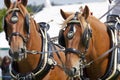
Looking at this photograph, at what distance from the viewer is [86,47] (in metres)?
5.69

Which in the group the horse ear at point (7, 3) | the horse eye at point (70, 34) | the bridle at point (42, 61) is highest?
the horse ear at point (7, 3)

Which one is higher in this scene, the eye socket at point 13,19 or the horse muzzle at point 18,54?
the eye socket at point 13,19

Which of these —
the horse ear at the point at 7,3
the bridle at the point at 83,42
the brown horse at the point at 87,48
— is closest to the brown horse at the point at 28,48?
the horse ear at the point at 7,3

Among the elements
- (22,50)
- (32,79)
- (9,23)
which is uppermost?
(9,23)

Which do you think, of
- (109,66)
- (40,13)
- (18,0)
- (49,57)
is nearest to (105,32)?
(109,66)

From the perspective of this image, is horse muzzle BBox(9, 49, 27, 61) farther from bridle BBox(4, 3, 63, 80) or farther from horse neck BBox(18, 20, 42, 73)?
horse neck BBox(18, 20, 42, 73)

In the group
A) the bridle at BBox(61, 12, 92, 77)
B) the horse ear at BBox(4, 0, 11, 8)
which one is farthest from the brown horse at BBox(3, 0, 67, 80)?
the bridle at BBox(61, 12, 92, 77)

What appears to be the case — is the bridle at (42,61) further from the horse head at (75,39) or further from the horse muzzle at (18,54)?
the horse head at (75,39)

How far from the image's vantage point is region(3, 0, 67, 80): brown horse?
6164 millimetres

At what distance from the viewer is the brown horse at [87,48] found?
559 cm

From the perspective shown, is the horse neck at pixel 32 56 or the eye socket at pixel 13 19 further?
the horse neck at pixel 32 56

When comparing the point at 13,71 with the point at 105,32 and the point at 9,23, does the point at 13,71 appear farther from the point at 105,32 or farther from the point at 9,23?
the point at 105,32

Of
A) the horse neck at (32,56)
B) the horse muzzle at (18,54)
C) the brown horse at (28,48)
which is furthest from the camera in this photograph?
the horse neck at (32,56)

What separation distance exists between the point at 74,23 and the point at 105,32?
2.04ft
